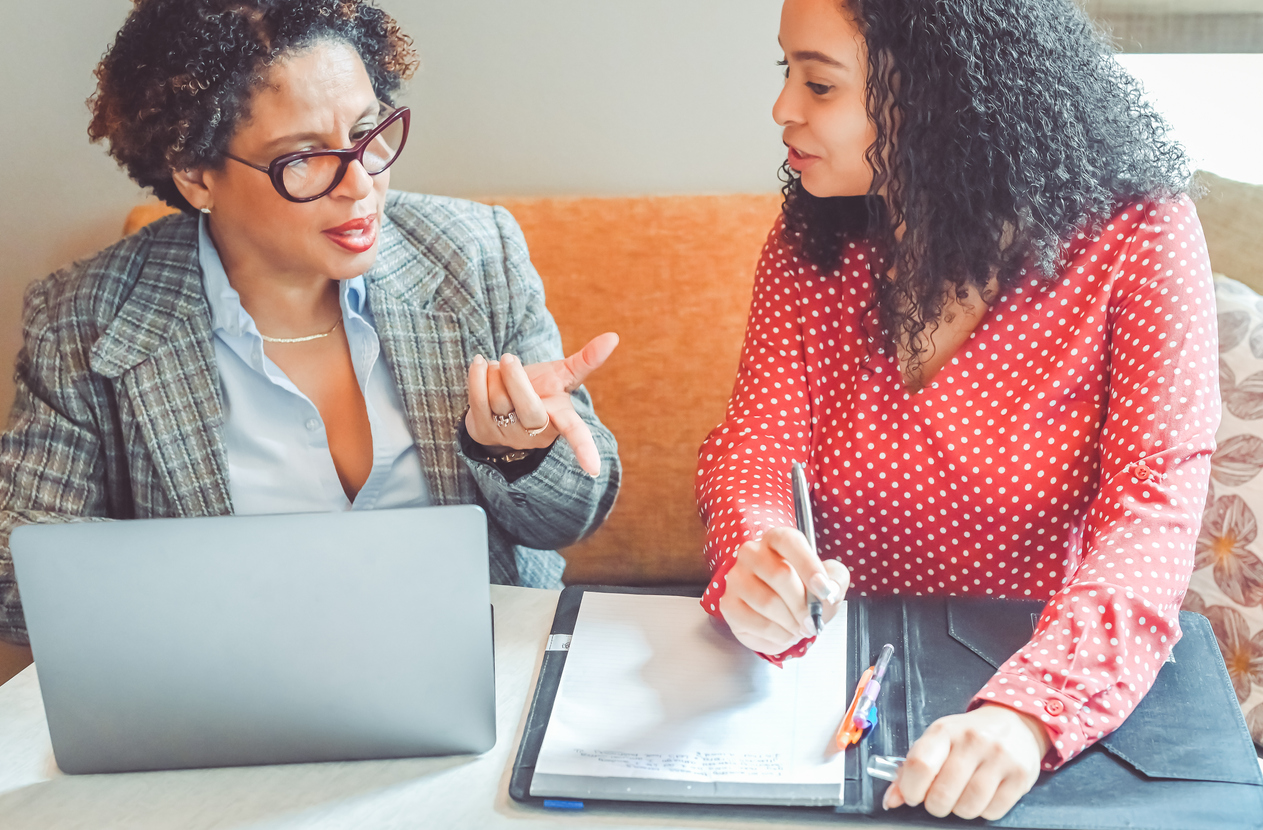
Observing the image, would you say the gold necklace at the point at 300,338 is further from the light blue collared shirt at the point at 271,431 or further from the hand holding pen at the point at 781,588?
the hand holding pen at the point at 781,588

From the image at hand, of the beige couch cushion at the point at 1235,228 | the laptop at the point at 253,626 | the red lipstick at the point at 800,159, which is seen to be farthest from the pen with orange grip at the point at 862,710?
the beige couch cushion at the point at 1235,228

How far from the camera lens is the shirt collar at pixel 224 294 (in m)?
1.18

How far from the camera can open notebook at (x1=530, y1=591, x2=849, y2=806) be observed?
717 mm

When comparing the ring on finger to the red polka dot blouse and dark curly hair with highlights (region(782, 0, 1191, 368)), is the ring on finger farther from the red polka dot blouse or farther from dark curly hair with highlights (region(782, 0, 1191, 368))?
dark curly hair with highlights (region(782, 0, 1191, 368))

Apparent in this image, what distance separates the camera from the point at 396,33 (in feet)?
4.17

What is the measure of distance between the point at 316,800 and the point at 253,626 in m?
0.14

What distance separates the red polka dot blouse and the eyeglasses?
1.52ft

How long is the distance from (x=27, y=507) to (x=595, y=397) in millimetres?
797

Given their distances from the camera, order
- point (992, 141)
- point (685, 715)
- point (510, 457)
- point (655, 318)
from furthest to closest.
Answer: point (655, 318)
point (510, 457)
point (992, 141)
point (685, 715)

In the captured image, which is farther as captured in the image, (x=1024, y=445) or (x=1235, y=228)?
(x=1235, y=228)

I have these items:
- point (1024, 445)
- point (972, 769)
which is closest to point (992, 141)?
point (1024, 445)

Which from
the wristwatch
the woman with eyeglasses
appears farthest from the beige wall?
the wristwatch

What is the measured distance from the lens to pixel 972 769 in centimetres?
69

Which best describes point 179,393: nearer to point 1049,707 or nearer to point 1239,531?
point 1049,707
